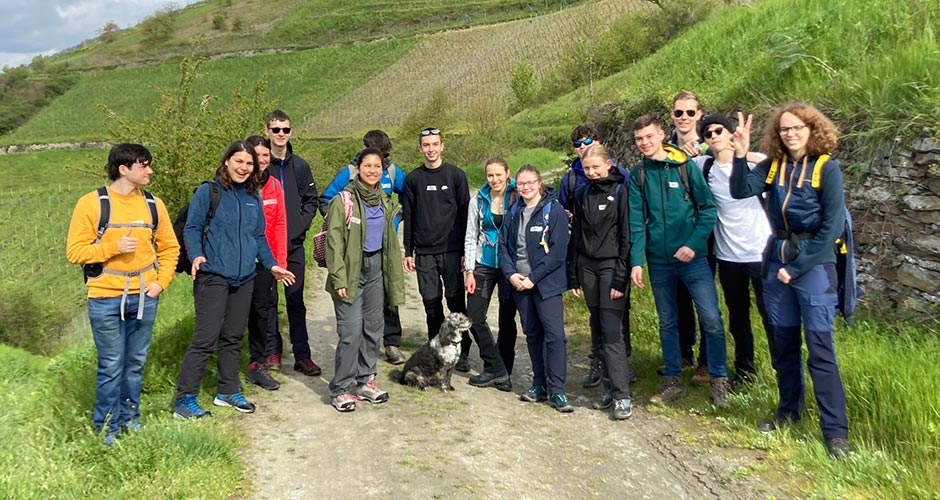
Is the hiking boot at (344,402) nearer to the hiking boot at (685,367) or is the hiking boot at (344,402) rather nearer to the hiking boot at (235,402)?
the hiking boot at (235,402)

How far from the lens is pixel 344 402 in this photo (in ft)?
16.9

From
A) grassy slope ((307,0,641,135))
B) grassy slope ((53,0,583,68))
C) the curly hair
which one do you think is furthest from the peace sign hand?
grassy slope ((53,0,583,68))

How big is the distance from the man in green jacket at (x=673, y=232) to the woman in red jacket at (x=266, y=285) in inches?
124


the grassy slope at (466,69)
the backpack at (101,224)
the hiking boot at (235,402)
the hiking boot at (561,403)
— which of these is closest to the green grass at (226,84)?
the grassy slope at (466,69)

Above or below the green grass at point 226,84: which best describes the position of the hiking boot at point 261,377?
below

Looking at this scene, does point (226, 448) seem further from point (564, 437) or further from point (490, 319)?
point (490, 319)

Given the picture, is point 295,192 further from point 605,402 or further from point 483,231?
point 605,402

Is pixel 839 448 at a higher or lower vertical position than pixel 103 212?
lower

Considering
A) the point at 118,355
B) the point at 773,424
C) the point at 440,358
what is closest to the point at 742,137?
the point at 773,424

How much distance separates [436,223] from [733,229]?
2.69m

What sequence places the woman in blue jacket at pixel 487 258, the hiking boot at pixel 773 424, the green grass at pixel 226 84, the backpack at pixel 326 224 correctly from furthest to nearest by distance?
the green grass at pixel 226 84, the woman in blue jacket at pixel 487 258, the backpack at pixel 326 224, the hiking boot at pixel 773 424

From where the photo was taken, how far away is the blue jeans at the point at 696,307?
496cm

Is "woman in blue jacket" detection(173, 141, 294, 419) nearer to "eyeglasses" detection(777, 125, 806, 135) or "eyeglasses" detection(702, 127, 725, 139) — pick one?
"eyeglasses" detection(702, 127, 725, 139)

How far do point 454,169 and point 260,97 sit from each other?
10231 millimetres
